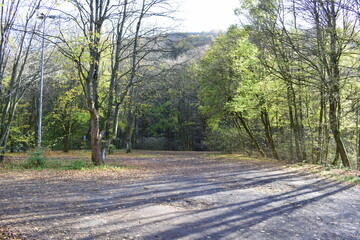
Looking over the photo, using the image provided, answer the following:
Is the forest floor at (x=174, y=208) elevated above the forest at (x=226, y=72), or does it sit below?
below

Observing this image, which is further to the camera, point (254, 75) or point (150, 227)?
point (254, 75)

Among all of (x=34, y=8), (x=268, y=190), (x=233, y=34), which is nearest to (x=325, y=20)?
(x=268, y=190)

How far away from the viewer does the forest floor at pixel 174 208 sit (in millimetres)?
4379

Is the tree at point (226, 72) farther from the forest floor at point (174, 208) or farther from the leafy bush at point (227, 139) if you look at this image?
the forest floor at point (174, 208)

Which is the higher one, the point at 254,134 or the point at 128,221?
the point at 254,134

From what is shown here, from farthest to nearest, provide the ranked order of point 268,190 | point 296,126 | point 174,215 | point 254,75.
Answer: point 254,75
point 296,126
point 268,190
point 174,215

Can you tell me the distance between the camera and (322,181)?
31.2 feet

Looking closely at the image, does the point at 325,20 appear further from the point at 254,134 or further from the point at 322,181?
the point at 254,134

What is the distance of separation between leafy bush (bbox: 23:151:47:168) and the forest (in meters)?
0.89

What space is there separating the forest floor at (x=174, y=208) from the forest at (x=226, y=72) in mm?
4233

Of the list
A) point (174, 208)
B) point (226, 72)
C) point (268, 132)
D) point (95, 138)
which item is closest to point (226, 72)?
point (226, 72)

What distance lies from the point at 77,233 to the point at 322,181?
27.8 ft

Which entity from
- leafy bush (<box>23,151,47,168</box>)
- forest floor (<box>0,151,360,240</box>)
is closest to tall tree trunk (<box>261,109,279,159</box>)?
forest floor (<box>0,151,360,240</box>)

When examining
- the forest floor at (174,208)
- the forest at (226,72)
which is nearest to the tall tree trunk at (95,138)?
the forest at (226,72)
